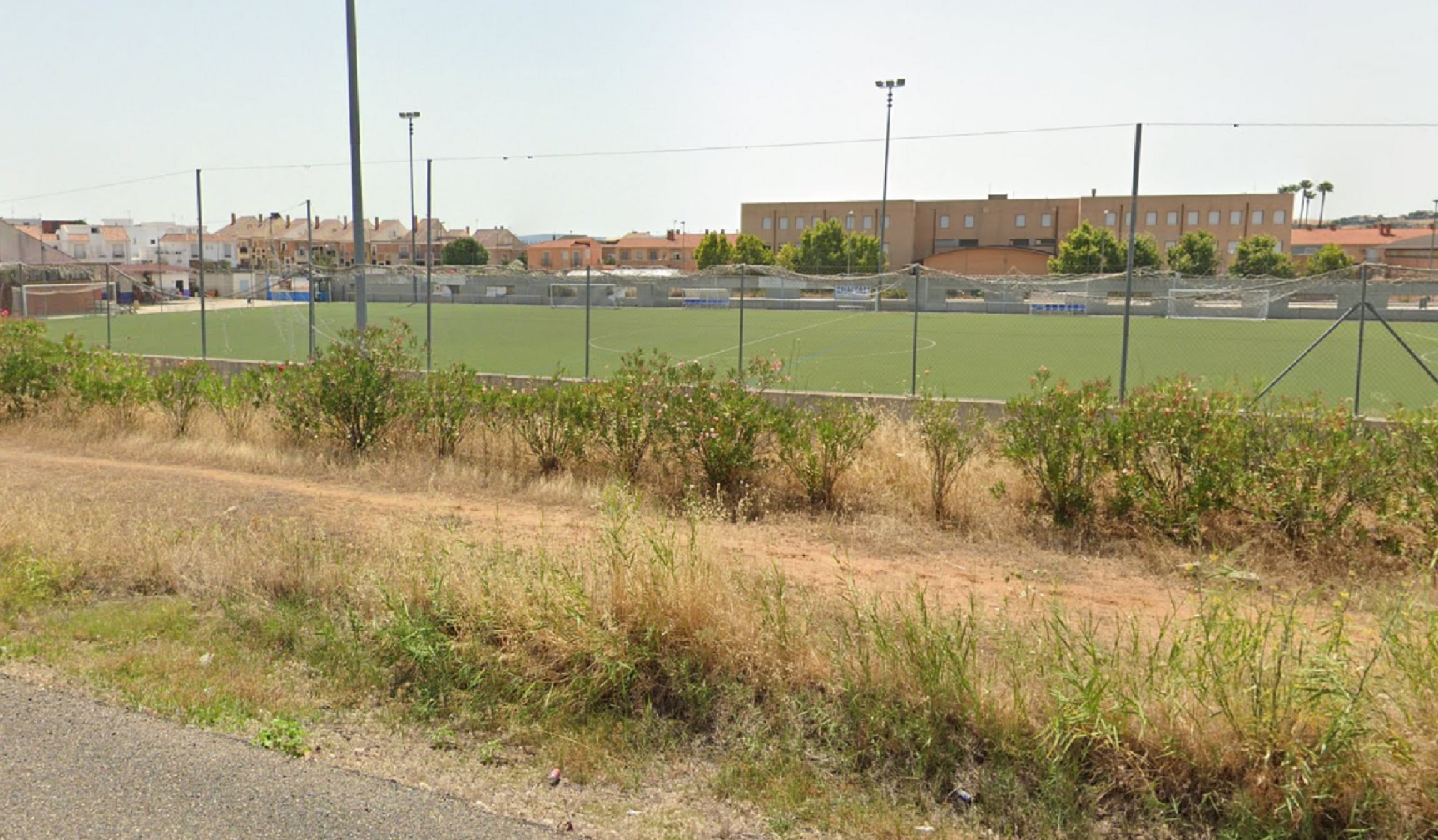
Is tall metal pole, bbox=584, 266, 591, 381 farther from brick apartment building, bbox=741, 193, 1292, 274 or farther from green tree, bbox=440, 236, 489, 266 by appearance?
green tree, bbox=440, 236, 489, 266

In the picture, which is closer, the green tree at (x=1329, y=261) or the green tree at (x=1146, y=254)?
the green tree at (x=1329, y=261)

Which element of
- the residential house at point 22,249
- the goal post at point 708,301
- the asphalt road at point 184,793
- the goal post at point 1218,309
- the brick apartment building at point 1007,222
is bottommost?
the asphalt road at point 184,793

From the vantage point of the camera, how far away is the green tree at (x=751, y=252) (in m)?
86.2

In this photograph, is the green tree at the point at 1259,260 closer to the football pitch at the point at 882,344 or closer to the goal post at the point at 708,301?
the football pitch at the point at 882,344

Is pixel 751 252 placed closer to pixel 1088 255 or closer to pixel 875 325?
pixel 1088 255

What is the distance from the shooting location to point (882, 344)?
34.5 metres

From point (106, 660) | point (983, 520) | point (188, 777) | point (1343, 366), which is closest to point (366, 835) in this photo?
point (188, 777)

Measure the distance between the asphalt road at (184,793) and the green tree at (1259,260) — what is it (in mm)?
64235

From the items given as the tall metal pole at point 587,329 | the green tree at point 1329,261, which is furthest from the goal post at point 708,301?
→ the green tree at point 1329,261

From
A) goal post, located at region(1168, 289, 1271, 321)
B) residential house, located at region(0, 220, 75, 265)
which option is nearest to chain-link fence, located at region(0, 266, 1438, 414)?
goal post, located at region(1168, 289, 1271, 321)

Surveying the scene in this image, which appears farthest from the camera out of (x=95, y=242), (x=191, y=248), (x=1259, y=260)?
(x=191, y=248)

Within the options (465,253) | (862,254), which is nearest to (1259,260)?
(862,254)

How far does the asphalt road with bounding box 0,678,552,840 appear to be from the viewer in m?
3.97

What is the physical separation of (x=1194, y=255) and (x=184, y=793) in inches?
2969
